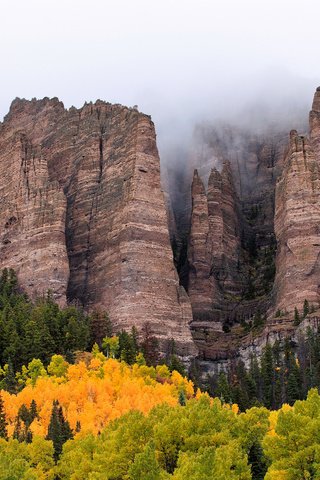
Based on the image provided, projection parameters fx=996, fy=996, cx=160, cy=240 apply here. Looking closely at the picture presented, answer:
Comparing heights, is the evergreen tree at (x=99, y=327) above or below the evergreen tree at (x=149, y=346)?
above

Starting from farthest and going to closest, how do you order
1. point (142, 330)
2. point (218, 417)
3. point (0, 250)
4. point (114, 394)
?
point (0, 250)
point (142, 330)
point (114, 394)
point (218, 417)

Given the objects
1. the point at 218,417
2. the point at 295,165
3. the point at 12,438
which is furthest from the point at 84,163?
the point at 218,417

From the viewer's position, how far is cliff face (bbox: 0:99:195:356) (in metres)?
153

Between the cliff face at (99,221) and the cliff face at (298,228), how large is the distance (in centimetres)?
1727

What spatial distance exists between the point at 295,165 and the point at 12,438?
86756mm

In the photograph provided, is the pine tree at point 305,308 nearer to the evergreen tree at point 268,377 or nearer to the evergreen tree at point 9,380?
the evergreen tree at point 268,377

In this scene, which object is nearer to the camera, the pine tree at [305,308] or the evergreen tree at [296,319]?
the evergreen tree at [296,319]

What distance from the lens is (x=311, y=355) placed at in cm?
13775

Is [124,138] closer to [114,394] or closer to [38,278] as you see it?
[38,278]

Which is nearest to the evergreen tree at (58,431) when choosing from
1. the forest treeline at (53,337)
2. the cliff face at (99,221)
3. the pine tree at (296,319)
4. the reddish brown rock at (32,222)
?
the forest treeline at (53,337)

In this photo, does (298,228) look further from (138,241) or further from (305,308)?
(138,241)

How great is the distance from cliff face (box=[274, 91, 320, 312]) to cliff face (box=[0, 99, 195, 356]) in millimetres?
17273

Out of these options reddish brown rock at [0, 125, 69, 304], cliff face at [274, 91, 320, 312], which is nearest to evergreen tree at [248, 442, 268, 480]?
cliff face at [274, 91, 320, 312]

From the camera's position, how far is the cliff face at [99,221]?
15288 centimetres
